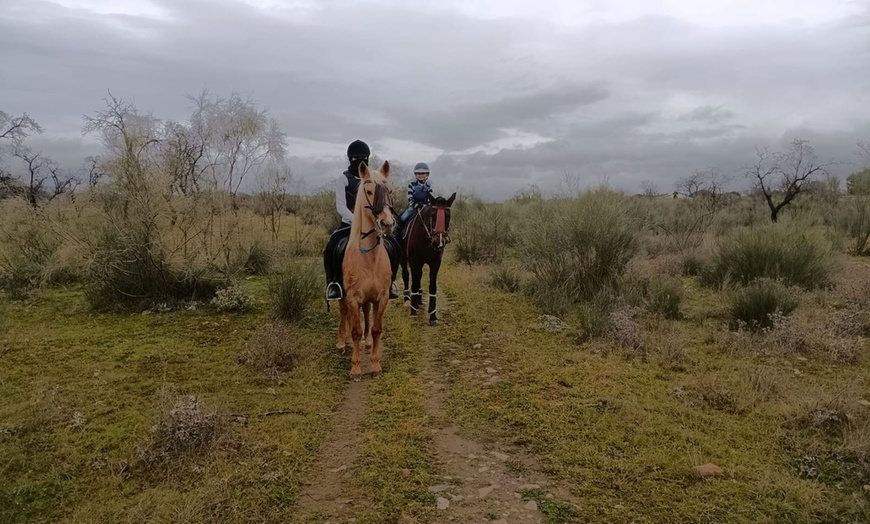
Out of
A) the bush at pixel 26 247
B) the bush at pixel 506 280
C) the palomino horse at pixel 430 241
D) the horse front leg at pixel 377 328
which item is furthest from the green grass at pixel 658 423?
the bush at pixel 26 247

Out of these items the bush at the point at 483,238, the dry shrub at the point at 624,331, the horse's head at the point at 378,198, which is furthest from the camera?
the bush at the point at 483,238

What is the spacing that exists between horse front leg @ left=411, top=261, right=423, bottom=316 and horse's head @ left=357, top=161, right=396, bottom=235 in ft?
11.0

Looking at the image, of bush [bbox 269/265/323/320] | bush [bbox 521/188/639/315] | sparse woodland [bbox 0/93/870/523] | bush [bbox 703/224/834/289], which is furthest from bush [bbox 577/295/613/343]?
bush [bbox 269/265/323/320]

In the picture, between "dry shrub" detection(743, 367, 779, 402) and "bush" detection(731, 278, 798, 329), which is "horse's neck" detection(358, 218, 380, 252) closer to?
"dry shrub" detection(743, 367, 779, 402)

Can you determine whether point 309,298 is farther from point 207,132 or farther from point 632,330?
point 632,330

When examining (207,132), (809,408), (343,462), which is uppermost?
(207,132)

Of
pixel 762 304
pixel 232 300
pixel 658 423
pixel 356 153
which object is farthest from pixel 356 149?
pixel 762 304

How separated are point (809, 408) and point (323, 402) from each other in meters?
4.89

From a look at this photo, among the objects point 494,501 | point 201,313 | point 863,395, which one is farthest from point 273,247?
point 863,395

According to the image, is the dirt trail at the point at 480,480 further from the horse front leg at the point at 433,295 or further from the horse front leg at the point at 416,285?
the horse front leg at the point at 416,285

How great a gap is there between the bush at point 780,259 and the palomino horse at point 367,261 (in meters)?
7.82

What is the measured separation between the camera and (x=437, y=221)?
→ 8.98 metres

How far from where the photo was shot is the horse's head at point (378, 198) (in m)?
5.92

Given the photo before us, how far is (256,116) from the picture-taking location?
11898 mm
